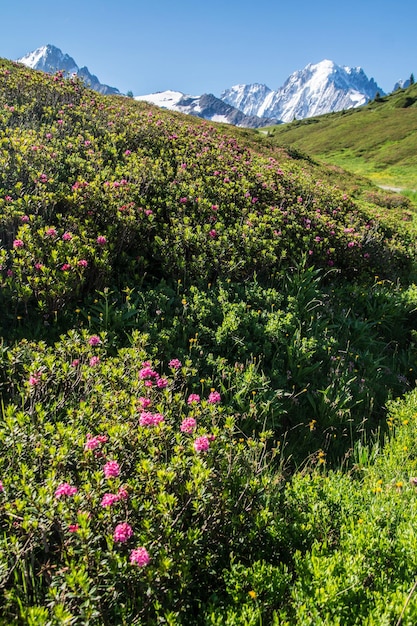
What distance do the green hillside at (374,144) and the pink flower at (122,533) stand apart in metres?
37.0

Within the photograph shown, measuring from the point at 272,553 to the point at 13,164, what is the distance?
7.07m

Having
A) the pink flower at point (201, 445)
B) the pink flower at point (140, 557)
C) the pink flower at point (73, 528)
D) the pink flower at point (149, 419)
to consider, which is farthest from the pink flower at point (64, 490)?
the pink flower at point (201, 445)

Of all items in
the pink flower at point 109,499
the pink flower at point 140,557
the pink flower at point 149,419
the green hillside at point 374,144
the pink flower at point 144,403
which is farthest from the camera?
the green hillside at point 374,144

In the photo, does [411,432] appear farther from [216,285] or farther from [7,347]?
[7,347]

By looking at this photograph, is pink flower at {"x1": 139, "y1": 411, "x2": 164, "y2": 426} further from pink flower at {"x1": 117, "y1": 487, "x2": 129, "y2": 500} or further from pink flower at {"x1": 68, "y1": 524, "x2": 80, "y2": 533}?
pink flower at {"x1": 68, "y1": 524, "x2": 80, "y2": 533}

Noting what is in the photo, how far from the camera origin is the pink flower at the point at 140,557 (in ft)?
7.65

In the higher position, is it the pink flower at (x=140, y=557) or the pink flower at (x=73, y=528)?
the pink flower at (x=140, y=557)

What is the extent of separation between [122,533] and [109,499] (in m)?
0.23

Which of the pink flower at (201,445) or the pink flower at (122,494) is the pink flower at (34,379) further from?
the pink flower at (201,445)

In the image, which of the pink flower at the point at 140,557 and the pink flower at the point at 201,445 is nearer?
the pink flower at the point at 140,557

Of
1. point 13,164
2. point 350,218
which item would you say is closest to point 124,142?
point 13,164

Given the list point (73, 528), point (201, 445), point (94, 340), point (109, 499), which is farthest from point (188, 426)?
point (94, 340)

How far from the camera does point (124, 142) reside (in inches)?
397

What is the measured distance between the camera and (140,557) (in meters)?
2.34
